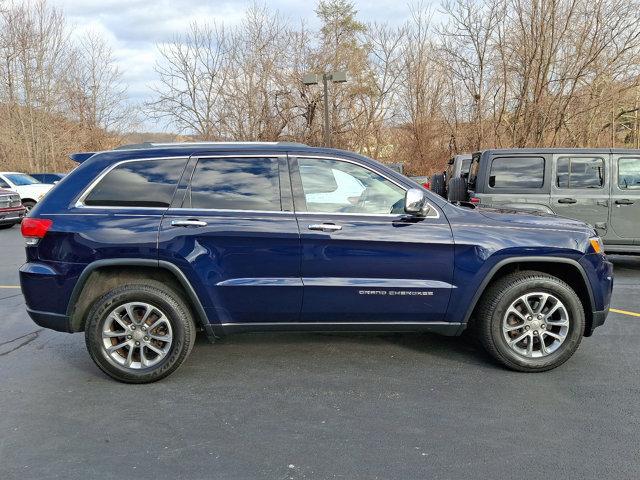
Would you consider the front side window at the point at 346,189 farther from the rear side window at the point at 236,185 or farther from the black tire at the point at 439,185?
the black tire at the point at 439,185

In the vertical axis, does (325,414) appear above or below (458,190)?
below

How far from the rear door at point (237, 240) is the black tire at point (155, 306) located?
216mm

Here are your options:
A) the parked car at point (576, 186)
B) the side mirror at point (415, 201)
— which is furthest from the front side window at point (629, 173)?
the side mirror at point (415, 201)

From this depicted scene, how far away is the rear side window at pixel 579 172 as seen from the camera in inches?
277

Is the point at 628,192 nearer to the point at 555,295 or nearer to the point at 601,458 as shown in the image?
the point at 555,295

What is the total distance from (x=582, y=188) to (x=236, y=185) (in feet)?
18.5

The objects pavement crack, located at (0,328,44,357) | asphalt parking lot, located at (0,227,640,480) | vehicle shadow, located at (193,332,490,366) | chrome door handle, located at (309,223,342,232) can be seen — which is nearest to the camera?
asphalt parking lot, located at (0,227,640,480)

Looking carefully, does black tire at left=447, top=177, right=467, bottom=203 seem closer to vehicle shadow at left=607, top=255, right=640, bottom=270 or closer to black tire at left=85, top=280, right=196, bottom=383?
vehicle shadow at left=607, top=255, right=640, bottom=270

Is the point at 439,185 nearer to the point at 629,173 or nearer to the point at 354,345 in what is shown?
the point at 629,173

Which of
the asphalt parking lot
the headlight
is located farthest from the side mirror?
the headlight

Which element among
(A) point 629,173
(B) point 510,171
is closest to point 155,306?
(B) point 510,171

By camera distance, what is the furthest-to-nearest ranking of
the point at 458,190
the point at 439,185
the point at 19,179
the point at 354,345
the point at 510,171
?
the point at 19,179 < the point at 439,185 < the point at 458,190 < the point at 510,171 < the point at 354,345

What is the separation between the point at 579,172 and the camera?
7051mm

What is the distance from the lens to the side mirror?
3.50 m
